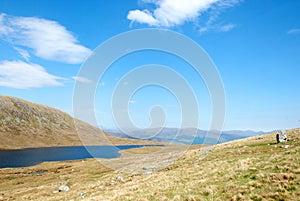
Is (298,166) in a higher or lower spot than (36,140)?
higher

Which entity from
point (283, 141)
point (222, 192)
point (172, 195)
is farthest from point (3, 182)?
point (283, 141)


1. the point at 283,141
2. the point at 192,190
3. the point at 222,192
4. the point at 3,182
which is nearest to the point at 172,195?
the point at 192,190

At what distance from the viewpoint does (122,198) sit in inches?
834

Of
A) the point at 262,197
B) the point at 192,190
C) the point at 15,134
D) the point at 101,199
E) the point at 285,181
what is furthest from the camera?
the point at 15,134

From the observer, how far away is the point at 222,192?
51.4 feet

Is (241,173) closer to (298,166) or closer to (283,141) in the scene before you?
(298,166)

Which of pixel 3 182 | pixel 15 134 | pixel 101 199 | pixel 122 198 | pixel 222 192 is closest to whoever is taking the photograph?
pixel 222 192

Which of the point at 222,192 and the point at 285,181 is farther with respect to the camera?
the point at 222,192

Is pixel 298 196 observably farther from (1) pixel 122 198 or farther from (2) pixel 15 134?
(2) pixel 15 134

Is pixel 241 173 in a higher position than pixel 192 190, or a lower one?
higher

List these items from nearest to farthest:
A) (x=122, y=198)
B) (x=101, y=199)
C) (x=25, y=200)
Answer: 1. (x=122, y=198)
2. (x=101, y=199)
3. (x=25, y=200)

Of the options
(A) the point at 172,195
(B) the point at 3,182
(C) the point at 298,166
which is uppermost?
(C) the point at 298,166

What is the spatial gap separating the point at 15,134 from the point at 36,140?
58.6ft

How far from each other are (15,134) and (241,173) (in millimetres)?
215955
